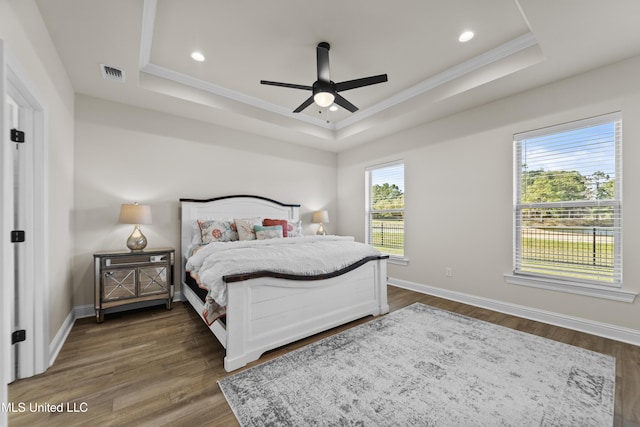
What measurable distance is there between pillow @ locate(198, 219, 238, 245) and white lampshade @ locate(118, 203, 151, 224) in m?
0.62

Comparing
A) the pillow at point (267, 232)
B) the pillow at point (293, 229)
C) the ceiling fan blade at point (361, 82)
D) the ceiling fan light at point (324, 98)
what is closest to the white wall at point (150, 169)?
the pillow at point (293, 229)

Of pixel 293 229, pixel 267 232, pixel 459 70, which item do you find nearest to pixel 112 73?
pixel 267 232

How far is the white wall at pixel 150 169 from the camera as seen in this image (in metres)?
3.09

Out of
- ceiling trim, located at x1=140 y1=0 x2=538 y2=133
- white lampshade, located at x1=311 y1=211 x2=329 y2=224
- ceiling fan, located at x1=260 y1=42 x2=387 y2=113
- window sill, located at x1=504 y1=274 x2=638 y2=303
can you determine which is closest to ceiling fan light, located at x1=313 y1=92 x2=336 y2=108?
ceiling fan, located at x1=260 y1=42 x2=387 y2=113

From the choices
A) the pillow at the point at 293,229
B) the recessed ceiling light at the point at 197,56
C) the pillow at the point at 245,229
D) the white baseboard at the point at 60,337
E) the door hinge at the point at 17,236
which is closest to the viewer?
the door hinge at the point at 17,236

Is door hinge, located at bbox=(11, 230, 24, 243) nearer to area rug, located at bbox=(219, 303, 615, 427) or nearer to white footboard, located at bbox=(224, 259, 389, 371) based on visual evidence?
white footboard, located at bbox=(224, 259, 389, 371)

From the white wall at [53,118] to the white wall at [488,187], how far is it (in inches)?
161

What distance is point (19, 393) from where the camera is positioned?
1.69 metres

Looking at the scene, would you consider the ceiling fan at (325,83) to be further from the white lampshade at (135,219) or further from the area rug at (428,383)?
the area rug at (428,383)

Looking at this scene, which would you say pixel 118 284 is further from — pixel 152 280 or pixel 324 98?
pixel 324 98

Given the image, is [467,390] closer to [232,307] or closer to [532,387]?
[532,387]

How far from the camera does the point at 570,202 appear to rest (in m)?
2.77

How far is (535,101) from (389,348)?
10.00 feet

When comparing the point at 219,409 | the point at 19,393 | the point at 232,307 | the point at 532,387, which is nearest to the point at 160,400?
the point at 219,409
